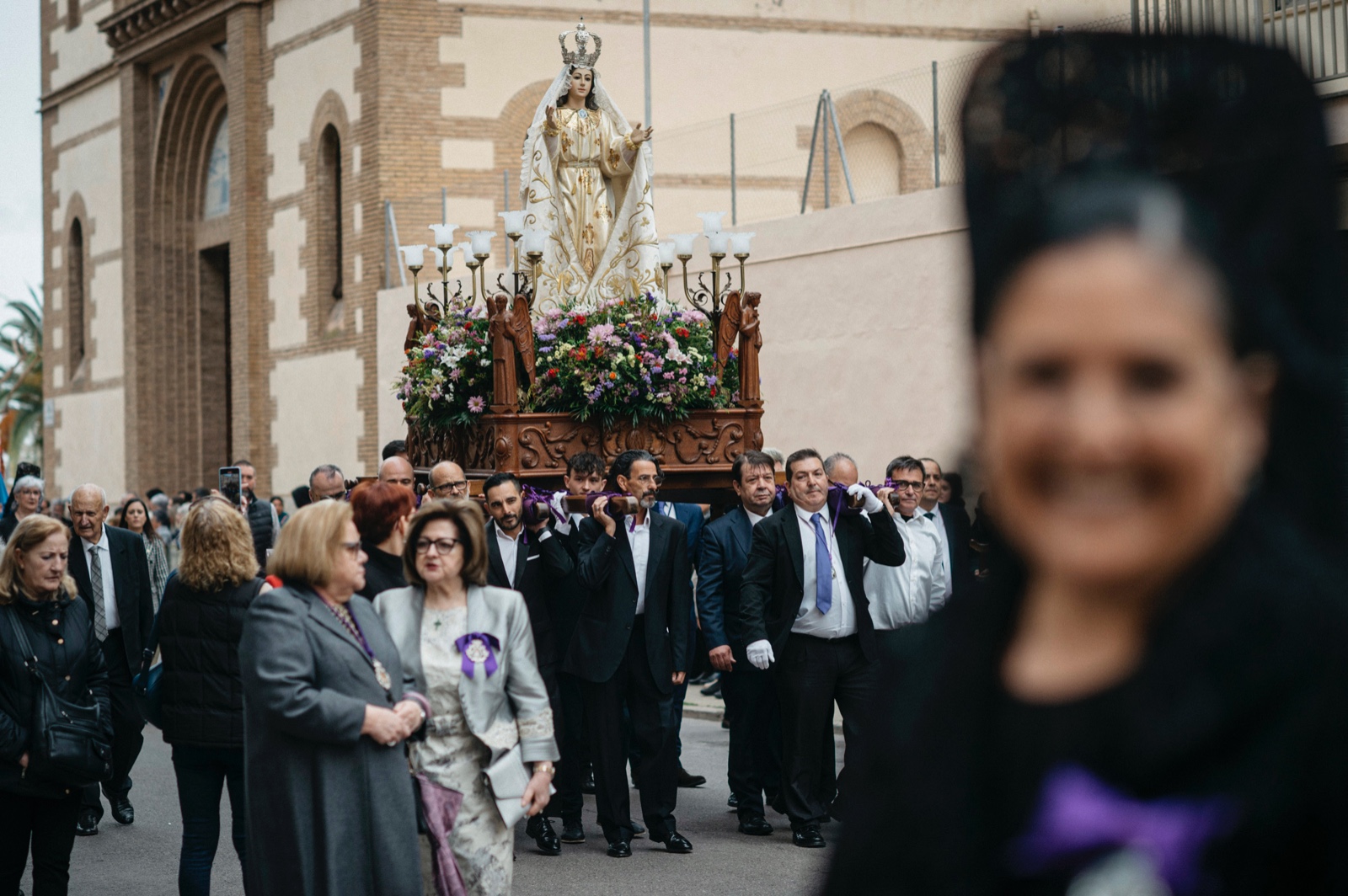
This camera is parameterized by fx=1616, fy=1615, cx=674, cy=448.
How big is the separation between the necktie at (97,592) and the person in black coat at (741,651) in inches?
149

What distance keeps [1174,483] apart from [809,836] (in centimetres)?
852

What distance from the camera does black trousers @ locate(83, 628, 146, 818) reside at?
30.4ft

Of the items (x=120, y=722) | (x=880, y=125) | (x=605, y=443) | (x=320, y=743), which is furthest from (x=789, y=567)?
(x=880, y=125)

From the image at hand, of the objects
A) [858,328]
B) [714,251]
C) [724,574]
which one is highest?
[714,251]

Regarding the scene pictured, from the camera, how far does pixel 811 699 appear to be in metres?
9.33

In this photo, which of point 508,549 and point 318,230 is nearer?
point 508,549

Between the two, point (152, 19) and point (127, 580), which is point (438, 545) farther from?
point (152, 19)

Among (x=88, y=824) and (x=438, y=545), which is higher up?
(x=438, y=545)

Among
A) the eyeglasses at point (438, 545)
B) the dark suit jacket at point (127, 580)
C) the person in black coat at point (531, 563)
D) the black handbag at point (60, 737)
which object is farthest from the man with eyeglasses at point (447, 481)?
the eyeglasses at point (438, 545)

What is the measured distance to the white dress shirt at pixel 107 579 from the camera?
10352mm

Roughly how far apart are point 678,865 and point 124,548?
4325mm

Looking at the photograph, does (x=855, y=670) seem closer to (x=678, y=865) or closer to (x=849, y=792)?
(x=678, y=865)

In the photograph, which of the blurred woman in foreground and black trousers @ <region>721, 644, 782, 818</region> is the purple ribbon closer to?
black trousers @ <region>721, 644, 782, 818</region>

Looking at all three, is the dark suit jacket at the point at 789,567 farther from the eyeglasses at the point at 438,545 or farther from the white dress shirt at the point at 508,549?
the eyeglasses at the point at 438,545
